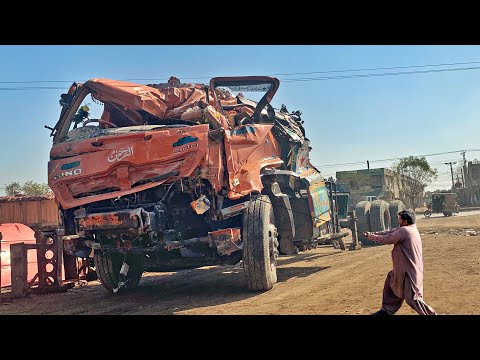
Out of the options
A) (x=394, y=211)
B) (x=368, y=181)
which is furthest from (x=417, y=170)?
(x=394, y=211)

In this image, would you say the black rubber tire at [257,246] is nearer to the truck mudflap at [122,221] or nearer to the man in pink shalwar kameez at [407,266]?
the truck mudflap at [122,221]

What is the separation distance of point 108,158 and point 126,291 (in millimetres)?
2890

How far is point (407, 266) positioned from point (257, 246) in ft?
7.12

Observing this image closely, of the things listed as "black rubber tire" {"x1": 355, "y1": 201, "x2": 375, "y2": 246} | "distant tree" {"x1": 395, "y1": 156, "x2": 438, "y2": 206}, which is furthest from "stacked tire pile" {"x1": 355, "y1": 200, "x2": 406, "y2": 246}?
"distant tree" {"x1": 395, "y1": 156, "x2": 438, "y2": 206}

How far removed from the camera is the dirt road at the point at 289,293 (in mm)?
6062

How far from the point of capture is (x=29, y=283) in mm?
8352

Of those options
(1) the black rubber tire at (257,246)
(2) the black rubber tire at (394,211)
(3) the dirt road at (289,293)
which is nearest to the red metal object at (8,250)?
(3) the dirt road at (289,293)

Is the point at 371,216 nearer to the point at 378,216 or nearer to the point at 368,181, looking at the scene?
the point at 378,216

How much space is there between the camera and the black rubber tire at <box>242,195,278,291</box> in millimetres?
6688

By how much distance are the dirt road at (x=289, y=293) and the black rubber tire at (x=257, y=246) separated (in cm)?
22

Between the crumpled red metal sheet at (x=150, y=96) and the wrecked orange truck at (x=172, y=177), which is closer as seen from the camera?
the wrecked orange truck at (x=172, y=177)

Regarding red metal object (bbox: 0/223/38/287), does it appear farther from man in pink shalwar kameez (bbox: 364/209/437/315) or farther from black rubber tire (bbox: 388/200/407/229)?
black rubber tire (bbox: 388/200/407/229)
